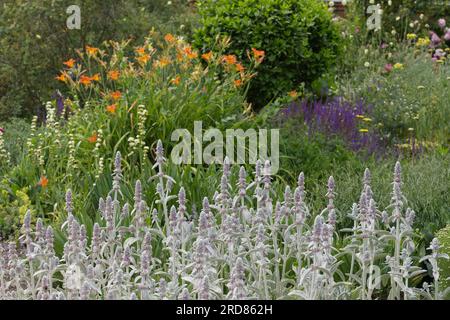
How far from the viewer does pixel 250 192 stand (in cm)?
548

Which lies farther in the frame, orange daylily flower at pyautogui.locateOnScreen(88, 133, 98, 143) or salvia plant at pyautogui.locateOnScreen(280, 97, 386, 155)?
salvia plant at pyautogui.locateOnScreen(280, 97, 386, 155)

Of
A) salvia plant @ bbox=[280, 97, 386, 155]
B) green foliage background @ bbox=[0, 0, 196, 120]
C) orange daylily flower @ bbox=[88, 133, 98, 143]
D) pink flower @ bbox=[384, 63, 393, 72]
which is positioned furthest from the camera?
pink flower @ bbox=[384, 63, 393, 72]

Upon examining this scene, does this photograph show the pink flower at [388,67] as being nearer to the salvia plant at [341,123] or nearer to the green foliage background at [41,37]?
the salvia plant at [341,123]

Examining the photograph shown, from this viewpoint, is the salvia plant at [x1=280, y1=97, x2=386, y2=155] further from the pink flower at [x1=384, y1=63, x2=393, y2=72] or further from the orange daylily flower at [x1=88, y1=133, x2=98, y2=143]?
the pink flower at [x1=384, y1=63, x2=393, y2=72]

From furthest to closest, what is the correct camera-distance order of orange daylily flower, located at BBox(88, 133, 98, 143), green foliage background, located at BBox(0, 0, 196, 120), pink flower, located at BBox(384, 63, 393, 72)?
1. pink flower, located at BBox(384, 63, 393, 72)
2. green foliage background, located at BBox(0, 0, 196, 120)
3. orange daylily flower, located at BBox(88, 133, 98, 143)

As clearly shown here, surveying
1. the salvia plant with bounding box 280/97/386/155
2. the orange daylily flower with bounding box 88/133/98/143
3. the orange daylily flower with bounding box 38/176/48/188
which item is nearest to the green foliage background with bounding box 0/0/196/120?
the salvia plant with bounding box 280/97/386/155

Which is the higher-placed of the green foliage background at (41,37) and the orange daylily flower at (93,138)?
the green foliage background at (41,37)

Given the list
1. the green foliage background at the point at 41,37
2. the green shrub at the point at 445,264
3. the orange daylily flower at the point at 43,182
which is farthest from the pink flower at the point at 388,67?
the green shrub at the point at 445,264

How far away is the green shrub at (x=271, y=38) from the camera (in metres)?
8.41

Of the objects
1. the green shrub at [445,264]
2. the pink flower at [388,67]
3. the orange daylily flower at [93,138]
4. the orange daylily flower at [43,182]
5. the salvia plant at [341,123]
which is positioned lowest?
the green shrub at [445,264]

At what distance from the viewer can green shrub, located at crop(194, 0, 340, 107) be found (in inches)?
331

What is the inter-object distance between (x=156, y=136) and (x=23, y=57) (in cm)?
323

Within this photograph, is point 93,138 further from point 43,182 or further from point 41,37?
point 41,37

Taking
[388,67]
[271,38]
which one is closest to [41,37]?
[271,38]
